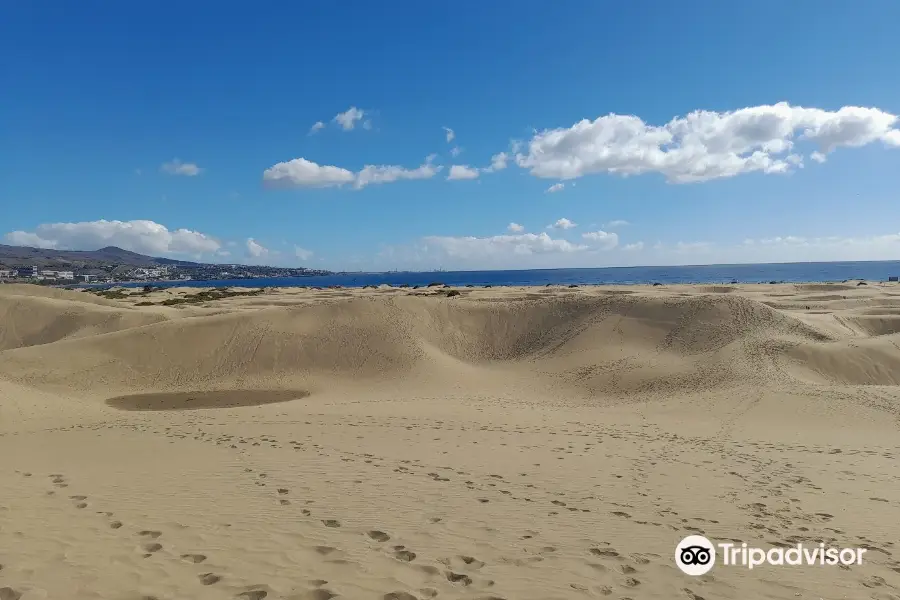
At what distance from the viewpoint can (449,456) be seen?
1032cm

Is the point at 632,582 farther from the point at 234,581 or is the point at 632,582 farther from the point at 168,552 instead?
the point at 168,552

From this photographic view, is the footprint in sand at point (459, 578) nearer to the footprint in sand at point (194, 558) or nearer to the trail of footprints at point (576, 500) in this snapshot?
the trail of footprints at point (576, 500)

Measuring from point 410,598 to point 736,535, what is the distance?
436cm

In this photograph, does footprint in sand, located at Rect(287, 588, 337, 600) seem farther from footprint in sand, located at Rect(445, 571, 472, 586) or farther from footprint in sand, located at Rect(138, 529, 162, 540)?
footprint in sand, located at Rect(138, 529, 162, 540)

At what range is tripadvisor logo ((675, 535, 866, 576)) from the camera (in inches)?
223

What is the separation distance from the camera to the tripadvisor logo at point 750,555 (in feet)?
18.6

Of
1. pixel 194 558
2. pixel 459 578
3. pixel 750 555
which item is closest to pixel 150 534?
pixel 194 558

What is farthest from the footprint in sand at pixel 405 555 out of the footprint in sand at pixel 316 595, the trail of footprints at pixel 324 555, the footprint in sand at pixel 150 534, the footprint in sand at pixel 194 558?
the footprint in sand at pixel 150 534

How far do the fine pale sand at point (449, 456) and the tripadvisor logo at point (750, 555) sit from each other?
0.56 feet

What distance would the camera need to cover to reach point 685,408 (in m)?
16.3

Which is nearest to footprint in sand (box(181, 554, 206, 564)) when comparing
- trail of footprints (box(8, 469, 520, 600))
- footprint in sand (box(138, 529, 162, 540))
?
trail of footprints (box(8, 469, 520, 600))

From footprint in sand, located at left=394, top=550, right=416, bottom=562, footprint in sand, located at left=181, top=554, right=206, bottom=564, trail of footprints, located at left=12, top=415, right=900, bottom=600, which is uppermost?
footprint in sand, located at left=181, top=554, right=206, bottom=564

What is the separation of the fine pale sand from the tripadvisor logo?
0.17 metres

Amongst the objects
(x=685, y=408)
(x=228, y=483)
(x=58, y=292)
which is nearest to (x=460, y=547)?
(x=228, y=483)
